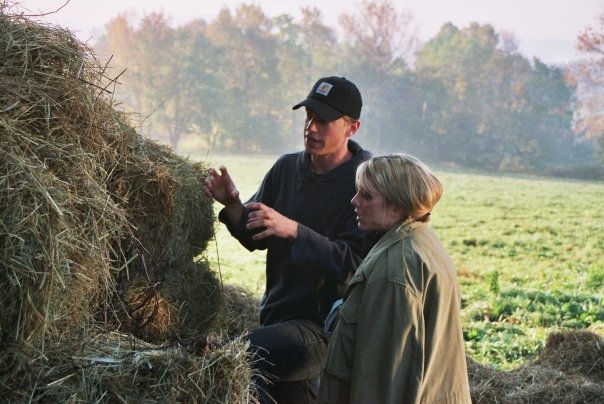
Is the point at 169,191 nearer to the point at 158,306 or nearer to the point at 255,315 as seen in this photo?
the point at 158,306

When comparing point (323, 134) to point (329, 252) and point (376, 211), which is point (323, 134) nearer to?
point (329, 252)

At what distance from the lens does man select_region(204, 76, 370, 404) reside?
10.5ft

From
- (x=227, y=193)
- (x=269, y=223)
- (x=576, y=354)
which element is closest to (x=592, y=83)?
(x=576, y=354)

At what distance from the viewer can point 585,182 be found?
8984 mm

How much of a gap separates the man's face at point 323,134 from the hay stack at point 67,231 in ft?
2.48

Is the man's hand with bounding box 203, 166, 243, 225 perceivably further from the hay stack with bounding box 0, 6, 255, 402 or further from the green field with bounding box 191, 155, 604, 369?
the green field with bounding box 191, 155, 604, 369

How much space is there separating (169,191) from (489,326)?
14.0ft

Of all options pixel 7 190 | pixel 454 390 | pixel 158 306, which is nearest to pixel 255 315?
pixel 158 306

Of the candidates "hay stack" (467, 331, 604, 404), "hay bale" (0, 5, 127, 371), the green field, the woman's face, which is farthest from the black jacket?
"hay stack" (467, 331, 604, 404)

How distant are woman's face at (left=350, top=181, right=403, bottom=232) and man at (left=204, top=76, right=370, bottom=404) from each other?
427mm

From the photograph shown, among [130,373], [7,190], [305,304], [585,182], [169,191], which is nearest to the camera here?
[7,190]

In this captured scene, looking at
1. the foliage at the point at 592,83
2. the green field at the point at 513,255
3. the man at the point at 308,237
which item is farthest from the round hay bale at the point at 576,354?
the foliage at the point at 592,83

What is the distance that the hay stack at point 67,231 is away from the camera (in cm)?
218

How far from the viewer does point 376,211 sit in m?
2.82
